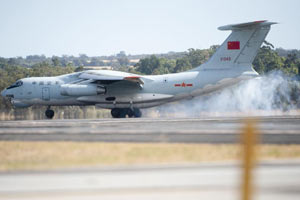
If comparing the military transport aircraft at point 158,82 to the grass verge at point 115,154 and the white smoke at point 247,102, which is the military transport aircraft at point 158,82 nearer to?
the white smoke at point 247,102

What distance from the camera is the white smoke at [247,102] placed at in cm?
3681

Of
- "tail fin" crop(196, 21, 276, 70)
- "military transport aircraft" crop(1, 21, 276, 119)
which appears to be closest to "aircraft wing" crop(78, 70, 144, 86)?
"military transport aircraft" crop(1, 21, 276, 119)

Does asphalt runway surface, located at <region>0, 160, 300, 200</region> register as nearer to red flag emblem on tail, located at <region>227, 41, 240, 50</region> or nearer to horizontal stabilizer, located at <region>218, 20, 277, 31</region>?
horizontal stabilizer, located at <region>218, 20, 277, 31</region>

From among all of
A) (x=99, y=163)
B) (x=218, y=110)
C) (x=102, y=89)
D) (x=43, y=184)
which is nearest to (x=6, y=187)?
(x=43, y=184)

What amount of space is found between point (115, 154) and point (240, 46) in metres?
20.0

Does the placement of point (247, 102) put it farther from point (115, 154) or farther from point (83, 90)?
point (115, 154)

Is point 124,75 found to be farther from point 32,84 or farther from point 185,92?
point 32,84

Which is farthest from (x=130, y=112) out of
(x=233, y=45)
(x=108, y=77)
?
(x=233, y=45)

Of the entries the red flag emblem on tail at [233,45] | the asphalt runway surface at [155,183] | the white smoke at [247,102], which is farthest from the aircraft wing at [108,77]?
the asphalt runway surface at [155,183]

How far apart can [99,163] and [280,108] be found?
26913mm

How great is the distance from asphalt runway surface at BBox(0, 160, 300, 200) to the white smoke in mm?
25343

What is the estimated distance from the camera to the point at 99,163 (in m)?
13.1

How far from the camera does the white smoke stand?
121 ft

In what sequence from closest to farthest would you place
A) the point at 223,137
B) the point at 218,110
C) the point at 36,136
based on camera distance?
the point at 223,137
the point at 36,136
the point at 218,110
